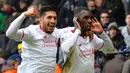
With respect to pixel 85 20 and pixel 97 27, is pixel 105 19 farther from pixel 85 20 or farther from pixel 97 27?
pixel 85 20

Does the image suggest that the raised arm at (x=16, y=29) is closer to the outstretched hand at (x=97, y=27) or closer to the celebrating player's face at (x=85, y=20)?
the celebrating player's face at (x=85, y=20)

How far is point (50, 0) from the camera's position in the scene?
16297 millimetres

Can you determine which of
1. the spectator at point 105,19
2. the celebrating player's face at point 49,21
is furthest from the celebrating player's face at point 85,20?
the spectator at point 105,19

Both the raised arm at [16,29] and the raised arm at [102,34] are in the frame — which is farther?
the raised arm at [102,34]

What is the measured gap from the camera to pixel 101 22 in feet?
46.8

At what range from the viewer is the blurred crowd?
38.5ft

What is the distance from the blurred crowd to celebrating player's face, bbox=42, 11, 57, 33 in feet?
7.45

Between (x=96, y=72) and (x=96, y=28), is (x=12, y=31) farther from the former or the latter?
(x=96, y=72)

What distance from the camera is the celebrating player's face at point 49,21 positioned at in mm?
8992

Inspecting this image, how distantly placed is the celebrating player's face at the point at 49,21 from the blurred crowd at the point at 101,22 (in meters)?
2.27

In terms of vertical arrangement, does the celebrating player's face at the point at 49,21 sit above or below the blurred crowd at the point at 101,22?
above

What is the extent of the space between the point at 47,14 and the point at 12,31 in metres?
0.75

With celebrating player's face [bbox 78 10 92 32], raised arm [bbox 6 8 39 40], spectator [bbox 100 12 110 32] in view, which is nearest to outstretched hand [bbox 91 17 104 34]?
celebrating player's face [bbox 78 10 92 32]

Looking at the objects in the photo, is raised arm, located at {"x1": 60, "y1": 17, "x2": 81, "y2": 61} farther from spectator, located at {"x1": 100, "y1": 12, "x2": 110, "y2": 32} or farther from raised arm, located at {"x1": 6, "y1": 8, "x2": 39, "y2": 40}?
spectator, located at {"x1": 100, "y1": 12, "x2": 110, "y2": 32}
